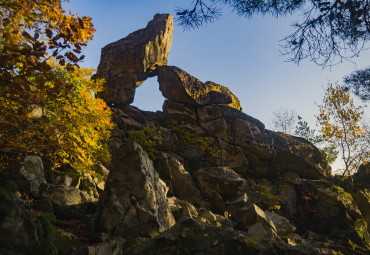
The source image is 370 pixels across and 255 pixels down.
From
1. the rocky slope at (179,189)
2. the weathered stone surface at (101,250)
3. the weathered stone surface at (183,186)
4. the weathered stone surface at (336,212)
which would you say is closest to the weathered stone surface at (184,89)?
the rocky slope at (179,189)

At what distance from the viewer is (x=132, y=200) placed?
241 inches

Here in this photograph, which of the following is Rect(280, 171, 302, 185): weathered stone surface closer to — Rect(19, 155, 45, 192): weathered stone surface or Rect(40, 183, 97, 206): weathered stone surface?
Rect(40, 183, 97, 206): weathered stone surface

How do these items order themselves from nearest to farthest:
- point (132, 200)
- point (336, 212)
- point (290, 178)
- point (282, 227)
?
point (132, 200) < point (282, 227) < point (336, 212) < point (290, 178)

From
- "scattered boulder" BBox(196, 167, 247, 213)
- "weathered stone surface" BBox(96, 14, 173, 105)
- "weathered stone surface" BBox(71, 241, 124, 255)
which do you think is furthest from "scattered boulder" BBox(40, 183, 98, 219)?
"weathered stone surface" BBox(96, 14, 173, 105)

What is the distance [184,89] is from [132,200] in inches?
513

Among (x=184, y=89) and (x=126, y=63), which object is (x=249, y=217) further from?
(x=126, y=63)

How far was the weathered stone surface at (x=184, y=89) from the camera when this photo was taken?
18281 mm

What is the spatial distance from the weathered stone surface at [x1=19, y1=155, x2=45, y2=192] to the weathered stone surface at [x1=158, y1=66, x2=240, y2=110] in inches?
503

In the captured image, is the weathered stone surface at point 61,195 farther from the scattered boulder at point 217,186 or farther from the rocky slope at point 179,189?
the scattered boulder at point 217,186

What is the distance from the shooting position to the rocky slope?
3951 millimetres

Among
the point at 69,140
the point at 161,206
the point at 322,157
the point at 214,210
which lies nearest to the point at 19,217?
the point at 161,206

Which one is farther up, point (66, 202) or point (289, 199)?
point (289, 199)

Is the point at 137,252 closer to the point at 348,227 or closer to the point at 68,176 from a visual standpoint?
the point at 68,176

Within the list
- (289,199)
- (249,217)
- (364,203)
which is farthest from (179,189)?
(364,203)
